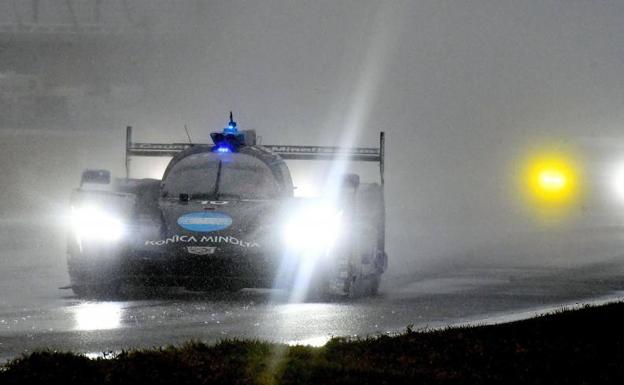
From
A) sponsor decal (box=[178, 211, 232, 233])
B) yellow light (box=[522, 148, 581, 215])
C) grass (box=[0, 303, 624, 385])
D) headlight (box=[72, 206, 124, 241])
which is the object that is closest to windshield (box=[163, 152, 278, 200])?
sponsor decal (box=[178, 211, 232, 233])

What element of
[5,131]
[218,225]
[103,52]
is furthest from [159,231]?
[103,52]

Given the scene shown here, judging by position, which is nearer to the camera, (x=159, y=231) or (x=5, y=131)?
(x=159, y=231)

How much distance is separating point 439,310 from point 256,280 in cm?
196

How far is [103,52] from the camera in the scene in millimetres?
96688

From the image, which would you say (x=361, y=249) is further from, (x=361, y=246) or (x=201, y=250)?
(x=201, y=250)

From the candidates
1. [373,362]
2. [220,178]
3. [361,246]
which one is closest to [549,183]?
[361,246]

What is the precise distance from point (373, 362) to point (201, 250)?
599cm

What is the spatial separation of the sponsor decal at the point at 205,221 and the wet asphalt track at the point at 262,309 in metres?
0.79

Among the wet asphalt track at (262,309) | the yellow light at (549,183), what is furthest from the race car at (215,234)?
the yellow light at (549,183)

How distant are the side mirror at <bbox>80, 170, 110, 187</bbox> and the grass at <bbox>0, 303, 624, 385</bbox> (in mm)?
6661

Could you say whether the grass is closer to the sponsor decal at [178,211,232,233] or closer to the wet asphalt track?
the wet asphalt track

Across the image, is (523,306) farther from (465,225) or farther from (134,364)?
(465,225)

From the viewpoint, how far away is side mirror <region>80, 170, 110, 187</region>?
16453 millimetres

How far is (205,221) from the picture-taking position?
14.9 metres
